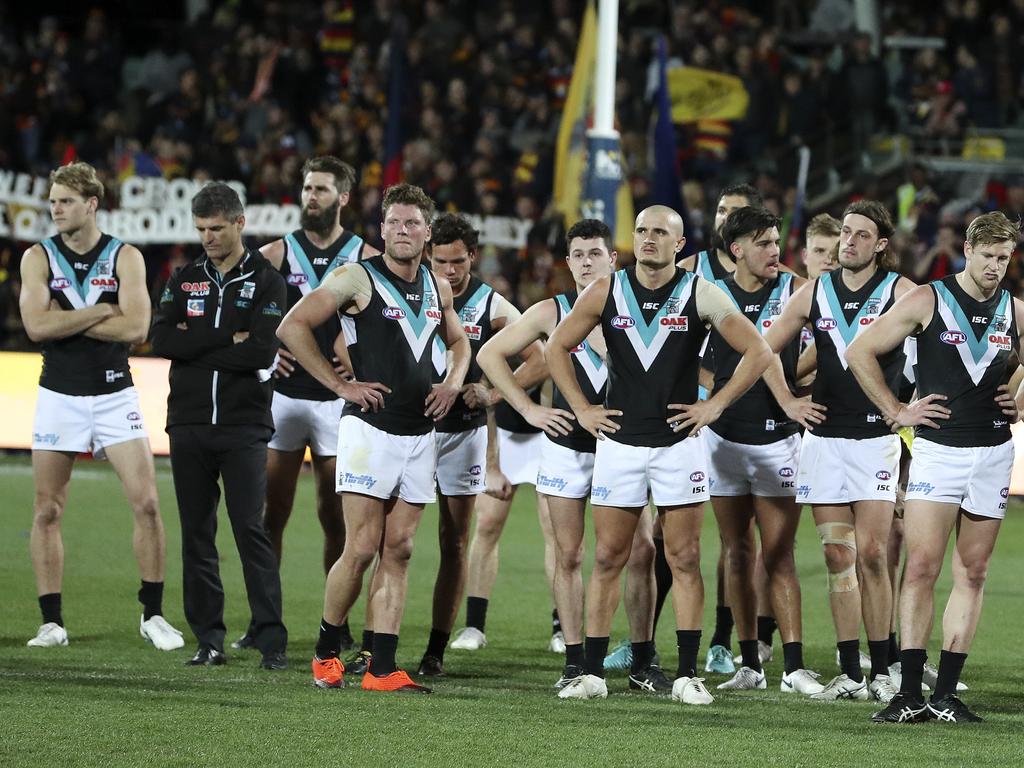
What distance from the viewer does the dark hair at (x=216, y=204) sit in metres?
8.44

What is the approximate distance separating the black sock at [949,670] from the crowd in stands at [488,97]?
12601mm

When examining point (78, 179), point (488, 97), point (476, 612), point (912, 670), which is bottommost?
point (476, 612)

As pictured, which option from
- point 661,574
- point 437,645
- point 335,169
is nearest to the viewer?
point 437,645

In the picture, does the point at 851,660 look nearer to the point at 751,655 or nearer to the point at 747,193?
the point at 751,655

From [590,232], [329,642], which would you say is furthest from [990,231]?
[329,642]

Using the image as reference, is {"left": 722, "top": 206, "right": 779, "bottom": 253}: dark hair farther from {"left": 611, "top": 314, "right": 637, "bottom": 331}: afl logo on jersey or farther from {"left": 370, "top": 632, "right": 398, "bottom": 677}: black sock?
{"left": 370, "top": 632, "right": 398, "bottom": 677}: black sock

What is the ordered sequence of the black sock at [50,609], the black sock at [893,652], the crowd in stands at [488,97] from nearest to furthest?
the black sock at [893,652], the black sock at [50,609], the crowd in stands at [488,97]

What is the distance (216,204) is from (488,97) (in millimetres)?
15080

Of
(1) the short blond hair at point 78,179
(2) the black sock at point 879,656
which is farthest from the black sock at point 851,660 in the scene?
(1) the short blond hair at point 78,179

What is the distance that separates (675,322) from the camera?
7.68m

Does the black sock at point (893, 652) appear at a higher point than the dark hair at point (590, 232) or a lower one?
lower

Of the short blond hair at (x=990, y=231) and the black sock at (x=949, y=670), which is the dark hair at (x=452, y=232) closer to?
the short blond hair at (x=990, y=231)

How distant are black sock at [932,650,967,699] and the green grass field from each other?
0.69 ft

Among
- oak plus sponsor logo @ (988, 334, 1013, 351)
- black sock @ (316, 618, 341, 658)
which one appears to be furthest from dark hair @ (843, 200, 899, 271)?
black sock @ (316, 618, 341, 658)
